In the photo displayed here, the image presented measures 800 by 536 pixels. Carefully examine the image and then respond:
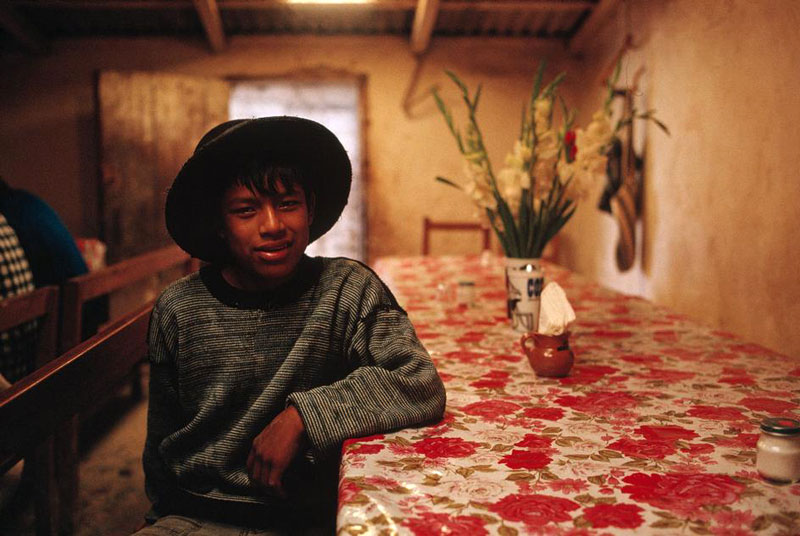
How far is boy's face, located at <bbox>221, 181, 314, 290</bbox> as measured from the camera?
107cm

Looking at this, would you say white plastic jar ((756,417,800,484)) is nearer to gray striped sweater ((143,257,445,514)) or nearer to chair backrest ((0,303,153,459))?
gray striped sweater ((143,257,445,514))

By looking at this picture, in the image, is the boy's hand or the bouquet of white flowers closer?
the boy's hand

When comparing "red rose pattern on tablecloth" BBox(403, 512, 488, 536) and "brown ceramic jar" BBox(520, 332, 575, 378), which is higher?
"brown ceramic jar" BBox(520, 332, 575, 378)

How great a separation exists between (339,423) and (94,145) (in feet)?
17.0

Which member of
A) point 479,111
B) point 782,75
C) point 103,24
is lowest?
point 782,75

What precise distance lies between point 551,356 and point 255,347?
1.84 feet

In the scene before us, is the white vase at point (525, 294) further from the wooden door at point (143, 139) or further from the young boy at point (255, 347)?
the wooden door at point (143, 139)

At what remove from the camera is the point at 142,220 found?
509cm

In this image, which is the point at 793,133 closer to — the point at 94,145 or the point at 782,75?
the point at 782,75

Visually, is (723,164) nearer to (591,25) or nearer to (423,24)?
(591,25)

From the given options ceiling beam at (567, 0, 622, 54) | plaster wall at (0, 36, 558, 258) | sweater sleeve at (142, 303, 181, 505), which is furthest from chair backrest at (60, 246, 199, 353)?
ceiling beam at (567, 0, 622, 54)

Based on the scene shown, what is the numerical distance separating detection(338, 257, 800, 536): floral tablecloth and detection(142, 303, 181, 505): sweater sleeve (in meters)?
0.37

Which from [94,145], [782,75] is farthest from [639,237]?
[94,145]

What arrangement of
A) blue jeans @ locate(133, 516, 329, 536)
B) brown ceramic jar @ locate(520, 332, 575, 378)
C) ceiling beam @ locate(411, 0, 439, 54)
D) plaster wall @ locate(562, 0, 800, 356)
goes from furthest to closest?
1. ceiling beam @ locate(411, 0, 439, 54)
2. plaster wall @ locate(562, 0, 800, 356)
3. brown ceramic jar @ locate(520, 332, 575, 378)
4. blue jeans @ locate(133, 516, 329, 536)
